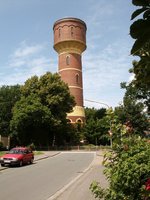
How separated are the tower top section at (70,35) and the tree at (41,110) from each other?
11.2 m

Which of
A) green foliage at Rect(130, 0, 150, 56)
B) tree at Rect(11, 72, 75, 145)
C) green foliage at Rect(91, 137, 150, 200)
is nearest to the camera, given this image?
green foliage at Rect(130, 0, 150, 56)

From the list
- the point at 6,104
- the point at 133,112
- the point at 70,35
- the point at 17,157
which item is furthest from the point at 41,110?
the point at 17,157

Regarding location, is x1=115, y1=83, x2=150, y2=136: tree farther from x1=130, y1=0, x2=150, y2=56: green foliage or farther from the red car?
x1=130, y1=0, x2=150, y2=56: green foliage

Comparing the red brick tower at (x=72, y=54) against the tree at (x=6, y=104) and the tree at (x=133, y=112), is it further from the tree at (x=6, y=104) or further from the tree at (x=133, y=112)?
the tree at (x=133, y=112)

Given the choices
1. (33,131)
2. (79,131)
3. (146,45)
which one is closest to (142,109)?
(146,45)

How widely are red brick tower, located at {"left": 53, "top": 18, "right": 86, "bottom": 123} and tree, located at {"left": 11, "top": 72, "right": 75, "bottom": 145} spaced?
25.4ft

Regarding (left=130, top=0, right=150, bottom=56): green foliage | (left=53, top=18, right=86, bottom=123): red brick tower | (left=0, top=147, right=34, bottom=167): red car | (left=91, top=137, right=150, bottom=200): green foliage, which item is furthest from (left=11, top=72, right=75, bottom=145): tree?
(left=130, top=0, right=150, bottom=56): green foliage

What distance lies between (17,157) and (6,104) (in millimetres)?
42049

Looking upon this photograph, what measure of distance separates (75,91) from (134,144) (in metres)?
61.5

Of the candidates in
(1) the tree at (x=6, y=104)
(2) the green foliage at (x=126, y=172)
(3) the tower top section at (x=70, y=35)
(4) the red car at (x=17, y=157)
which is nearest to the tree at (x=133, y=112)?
(4) the red car at (x=17, y=157)

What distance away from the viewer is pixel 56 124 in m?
56.3

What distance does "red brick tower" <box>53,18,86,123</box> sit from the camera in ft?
231

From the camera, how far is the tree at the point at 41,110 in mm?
55906

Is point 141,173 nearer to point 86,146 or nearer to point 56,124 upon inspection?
point 56,124
